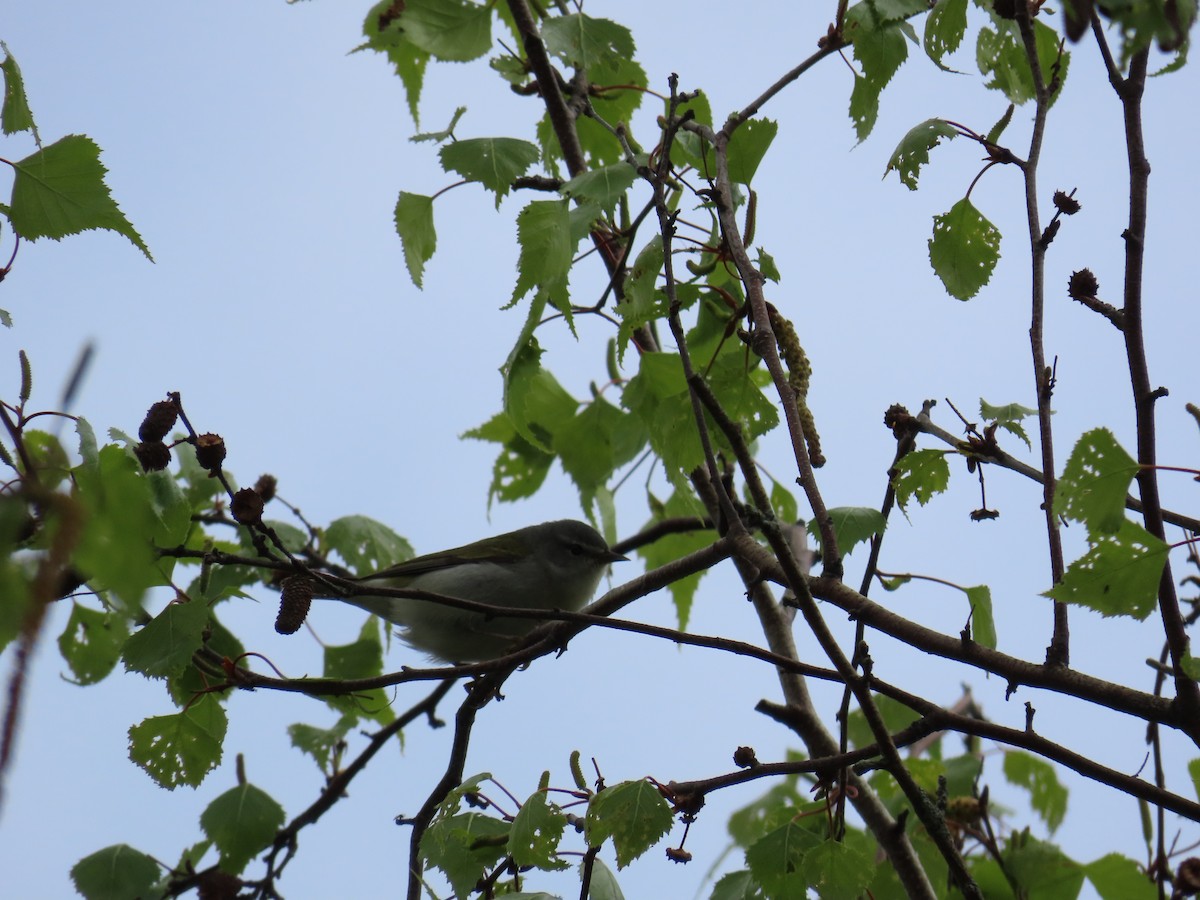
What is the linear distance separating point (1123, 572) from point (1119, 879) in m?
1.41

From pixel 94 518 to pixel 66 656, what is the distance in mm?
3749

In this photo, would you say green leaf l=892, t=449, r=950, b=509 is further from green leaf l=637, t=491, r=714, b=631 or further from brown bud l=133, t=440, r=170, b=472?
green leaf l=637, t=491, r=714, b=631

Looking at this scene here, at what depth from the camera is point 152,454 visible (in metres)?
2.42

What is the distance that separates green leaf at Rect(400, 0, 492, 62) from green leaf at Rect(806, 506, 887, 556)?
2179 millimetres

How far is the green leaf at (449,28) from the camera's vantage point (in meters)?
3.76

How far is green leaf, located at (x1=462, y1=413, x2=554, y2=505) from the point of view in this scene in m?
4.73

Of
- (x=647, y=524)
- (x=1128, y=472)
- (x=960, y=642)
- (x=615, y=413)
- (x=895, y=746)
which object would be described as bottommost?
(x=895, y=746)

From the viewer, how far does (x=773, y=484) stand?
467cm

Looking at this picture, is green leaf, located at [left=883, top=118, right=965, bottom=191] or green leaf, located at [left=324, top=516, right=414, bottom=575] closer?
green leaf, located at [left=883, top=118, right=965, bottom=191]

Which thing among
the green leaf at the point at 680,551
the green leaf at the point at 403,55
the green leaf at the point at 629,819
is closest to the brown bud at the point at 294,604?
the green leaf at the point at 629,819

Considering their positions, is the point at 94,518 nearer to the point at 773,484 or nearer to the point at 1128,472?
the point at 1128,472

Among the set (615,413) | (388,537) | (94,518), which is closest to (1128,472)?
(94,518)

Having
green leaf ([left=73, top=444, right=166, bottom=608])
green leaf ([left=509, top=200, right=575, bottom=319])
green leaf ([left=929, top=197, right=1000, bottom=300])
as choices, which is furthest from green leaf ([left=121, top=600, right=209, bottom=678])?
green leaf ([left=929, top=197, right=1000, bottom=300])

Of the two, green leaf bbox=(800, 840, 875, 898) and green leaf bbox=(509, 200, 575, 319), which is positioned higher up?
green leaf bbox=(509, 200, 575, 319)
